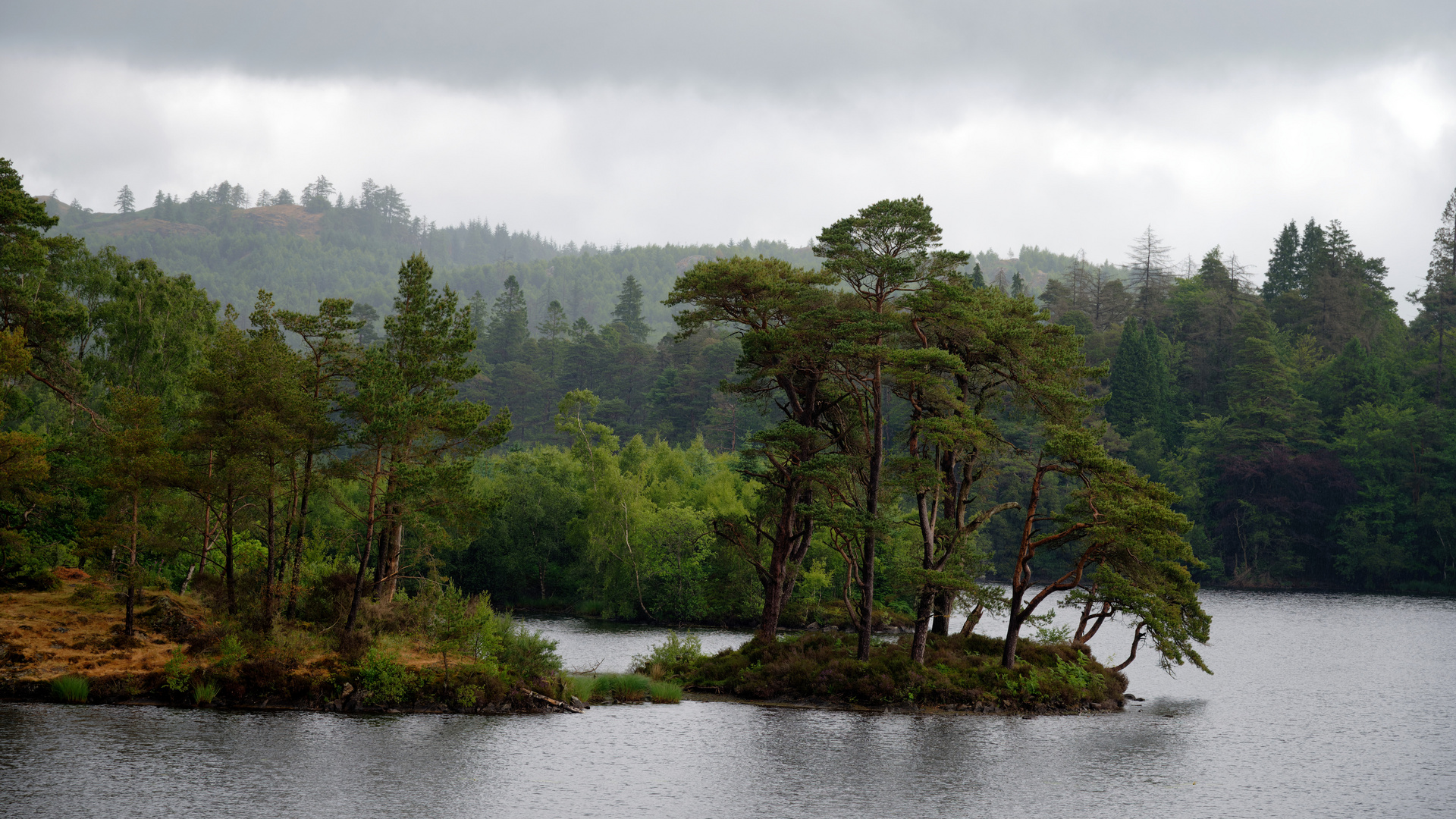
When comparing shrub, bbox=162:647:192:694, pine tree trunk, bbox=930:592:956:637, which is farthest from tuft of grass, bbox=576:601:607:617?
shrub, bbox=162:647:192:694

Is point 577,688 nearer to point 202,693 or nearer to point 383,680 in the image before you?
point 383,680

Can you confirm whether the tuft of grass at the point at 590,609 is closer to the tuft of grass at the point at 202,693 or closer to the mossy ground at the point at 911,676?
the mossy ground at the point at 911,676

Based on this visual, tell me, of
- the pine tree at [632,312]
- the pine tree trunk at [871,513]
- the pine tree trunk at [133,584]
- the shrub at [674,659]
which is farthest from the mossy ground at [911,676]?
the pine tree at [632,312]

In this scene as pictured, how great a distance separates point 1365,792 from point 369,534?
89.8 feet

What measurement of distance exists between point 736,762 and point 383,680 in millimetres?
10947

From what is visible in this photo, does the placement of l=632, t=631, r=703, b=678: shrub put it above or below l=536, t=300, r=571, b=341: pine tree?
below

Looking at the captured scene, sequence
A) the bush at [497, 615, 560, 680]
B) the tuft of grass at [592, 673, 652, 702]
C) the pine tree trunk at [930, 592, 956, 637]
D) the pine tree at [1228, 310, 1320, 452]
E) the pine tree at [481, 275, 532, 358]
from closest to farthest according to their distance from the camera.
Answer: the bush at [497, 615, 560, 680], the tuft of grass at [592, 673, 652, 702], the pine tree trunk at [930, 592, 956, 637], the pine tree at [1228, 310, 1320, 452], the pine tree at [481, 275, 532, 358]

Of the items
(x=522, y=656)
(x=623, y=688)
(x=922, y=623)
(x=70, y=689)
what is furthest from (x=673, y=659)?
(x=70, y=689)

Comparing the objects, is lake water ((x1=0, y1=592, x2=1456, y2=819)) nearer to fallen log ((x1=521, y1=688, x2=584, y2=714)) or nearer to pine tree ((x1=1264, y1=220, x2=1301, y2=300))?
fallen log ((x1=521, y1=688, x2=584, y2=714))

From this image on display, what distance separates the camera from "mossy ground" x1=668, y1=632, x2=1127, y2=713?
1331 inches

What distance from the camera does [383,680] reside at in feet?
96.7

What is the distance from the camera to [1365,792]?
24656 mm

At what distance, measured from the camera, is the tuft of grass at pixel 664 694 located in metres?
34.0

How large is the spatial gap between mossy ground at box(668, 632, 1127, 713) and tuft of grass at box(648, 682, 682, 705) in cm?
259
